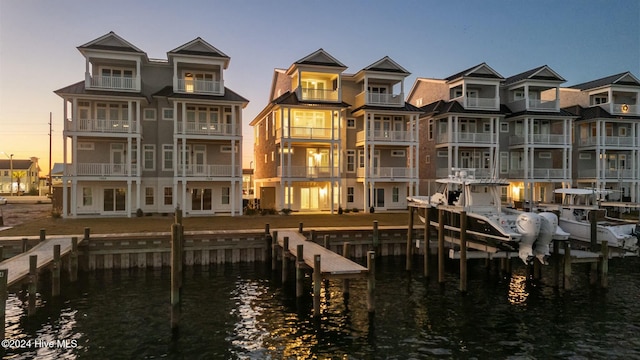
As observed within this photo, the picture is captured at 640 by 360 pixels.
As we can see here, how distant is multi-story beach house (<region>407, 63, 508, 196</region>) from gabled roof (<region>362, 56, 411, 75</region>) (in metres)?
5.11

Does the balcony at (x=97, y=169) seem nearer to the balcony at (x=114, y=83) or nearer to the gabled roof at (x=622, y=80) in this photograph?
the balcony at (x=114, y=83)

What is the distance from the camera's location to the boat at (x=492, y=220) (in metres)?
16.8

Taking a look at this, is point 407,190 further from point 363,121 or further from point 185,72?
point 185,72

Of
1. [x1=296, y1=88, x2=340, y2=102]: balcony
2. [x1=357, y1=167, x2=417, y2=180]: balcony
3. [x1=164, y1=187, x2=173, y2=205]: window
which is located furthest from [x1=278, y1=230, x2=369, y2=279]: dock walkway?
[x1=296, y1=88, x2=340, y2=102]: balcony

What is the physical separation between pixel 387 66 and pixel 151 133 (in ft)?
65.3

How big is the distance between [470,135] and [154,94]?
2662 cm

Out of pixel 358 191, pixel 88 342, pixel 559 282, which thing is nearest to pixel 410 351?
pixel 88 342

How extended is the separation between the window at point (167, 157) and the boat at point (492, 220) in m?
19.3

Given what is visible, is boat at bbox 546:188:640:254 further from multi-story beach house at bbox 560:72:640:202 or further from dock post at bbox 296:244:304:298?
multi-story beach house at bbox 560:72:640:202

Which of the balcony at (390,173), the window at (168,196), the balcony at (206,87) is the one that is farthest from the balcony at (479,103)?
the window at (168,196)

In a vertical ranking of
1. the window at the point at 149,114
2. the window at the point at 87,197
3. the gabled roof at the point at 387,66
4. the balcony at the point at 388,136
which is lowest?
the window at the point at 87,197

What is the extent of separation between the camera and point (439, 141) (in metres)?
38.9

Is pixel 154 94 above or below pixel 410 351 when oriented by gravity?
above

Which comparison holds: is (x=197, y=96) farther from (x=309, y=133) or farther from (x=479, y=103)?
(x=479, y=103)
